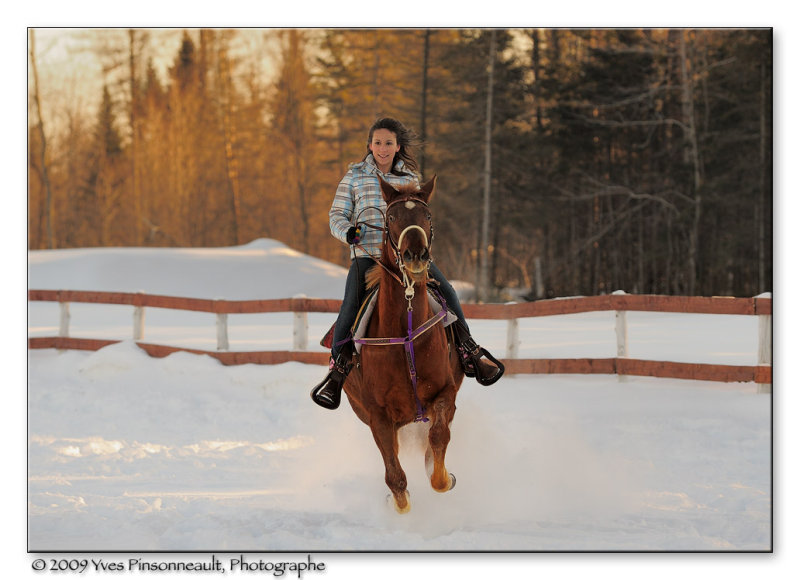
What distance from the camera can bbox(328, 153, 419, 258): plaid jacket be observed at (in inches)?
221

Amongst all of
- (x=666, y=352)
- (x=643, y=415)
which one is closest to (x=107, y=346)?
(x=643, y=415)

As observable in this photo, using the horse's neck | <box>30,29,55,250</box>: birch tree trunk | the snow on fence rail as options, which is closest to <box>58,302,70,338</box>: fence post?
the snow on fence rail

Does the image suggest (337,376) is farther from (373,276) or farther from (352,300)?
(373,276)

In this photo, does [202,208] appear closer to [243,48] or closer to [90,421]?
[243,48]

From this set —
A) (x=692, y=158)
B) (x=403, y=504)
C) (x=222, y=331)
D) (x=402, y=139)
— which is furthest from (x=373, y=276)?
(x=692, y=158)

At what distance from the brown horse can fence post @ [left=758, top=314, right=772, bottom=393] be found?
4.87 m

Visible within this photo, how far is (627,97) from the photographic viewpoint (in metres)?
21.9

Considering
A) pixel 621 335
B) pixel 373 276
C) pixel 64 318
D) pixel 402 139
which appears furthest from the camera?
pixel 64 318

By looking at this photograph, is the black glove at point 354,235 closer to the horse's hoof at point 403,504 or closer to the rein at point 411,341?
the rein at point 411,341

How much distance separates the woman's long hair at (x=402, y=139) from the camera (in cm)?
567

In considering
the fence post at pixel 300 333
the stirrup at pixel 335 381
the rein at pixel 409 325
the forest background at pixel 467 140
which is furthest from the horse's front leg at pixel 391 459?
the forest background at pixel 467 140

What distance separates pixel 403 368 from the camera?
5.13 meters

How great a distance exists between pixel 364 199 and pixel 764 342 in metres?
5.44

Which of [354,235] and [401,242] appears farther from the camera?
[354,235]
